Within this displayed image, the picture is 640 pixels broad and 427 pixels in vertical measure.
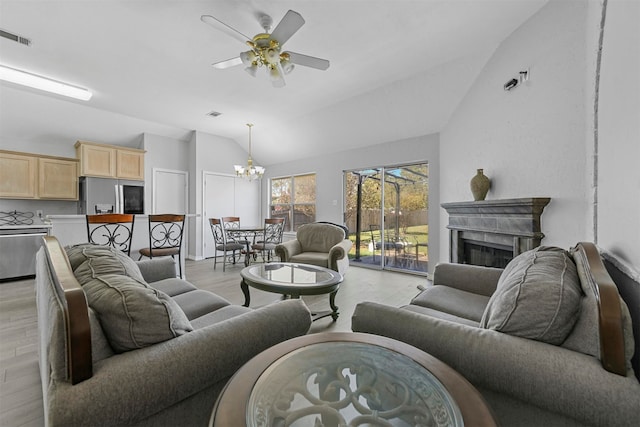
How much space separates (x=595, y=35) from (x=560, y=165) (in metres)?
0.84

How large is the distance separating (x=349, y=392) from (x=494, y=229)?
8.31ft

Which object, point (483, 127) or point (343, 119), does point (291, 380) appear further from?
point (343, 119)

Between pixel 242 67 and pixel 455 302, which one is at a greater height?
pixel 242 67

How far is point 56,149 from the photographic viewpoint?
5.04 m

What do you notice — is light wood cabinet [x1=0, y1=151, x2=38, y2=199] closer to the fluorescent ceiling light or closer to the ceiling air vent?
the fluorescent ceiling light

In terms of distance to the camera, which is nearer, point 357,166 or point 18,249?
point 18,249

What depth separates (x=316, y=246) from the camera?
4211mm

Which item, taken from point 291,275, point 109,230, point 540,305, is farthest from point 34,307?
point 540,305

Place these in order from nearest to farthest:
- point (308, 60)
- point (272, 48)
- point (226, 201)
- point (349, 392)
Result: point (349, 392) → point (272, 48) → point (308, 60) → point (226, 201)

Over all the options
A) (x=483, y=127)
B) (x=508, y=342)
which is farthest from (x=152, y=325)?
(x=483, y=127)

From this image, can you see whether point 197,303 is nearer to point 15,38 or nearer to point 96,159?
point 15,38

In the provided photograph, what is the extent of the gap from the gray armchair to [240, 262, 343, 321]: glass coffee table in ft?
2.38

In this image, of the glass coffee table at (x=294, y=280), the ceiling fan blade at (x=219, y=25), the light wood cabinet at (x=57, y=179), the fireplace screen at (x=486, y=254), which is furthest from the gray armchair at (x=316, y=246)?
the light wood cabinet at (x=57, y=179)

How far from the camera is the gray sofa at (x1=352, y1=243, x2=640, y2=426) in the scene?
722mm
